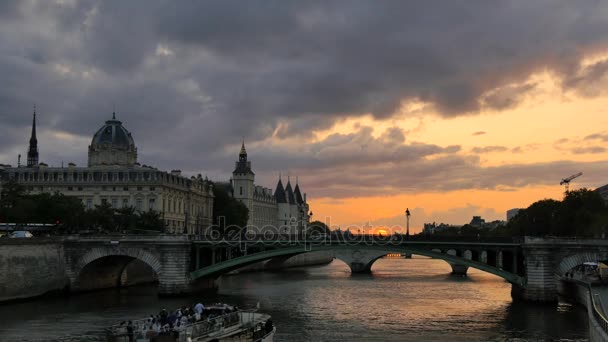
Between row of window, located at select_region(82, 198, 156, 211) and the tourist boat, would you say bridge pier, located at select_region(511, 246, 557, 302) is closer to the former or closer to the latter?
the tourist boat

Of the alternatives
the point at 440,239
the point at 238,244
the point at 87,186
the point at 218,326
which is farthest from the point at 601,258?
the point at 87,186

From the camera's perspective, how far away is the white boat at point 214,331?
1312 inches

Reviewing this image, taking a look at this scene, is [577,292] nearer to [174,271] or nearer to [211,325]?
[174,271]

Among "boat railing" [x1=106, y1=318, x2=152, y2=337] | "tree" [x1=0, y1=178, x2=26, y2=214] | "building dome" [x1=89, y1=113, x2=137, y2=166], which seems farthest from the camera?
"building dome" [x1=89, y1=113, x2=137, y2=166]

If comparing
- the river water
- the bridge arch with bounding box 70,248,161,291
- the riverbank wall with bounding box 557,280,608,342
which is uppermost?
the bridge arch with bounding box 70,248,161,291

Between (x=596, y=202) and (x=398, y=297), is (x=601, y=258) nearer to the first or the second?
(x=398, y=297)

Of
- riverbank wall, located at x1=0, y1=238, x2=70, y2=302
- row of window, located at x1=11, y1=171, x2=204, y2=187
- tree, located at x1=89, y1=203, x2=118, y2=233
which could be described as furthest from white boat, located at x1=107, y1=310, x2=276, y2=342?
row of window, located at x1=11, y1=171, x2=204, y2=187

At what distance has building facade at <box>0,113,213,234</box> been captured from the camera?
10950cm

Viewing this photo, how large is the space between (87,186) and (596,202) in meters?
73.9

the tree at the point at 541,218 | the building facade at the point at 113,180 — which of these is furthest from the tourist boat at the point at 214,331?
the tree at the point at 541,218

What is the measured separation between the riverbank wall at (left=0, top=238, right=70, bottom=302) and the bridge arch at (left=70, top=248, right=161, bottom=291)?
145cm

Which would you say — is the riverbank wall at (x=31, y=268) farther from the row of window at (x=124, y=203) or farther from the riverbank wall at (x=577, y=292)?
the riverbank wall at (x=577, y=292)

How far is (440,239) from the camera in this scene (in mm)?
67188

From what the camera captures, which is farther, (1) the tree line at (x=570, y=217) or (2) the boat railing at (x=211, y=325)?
(1) the tree line at (x=570, y=217)
